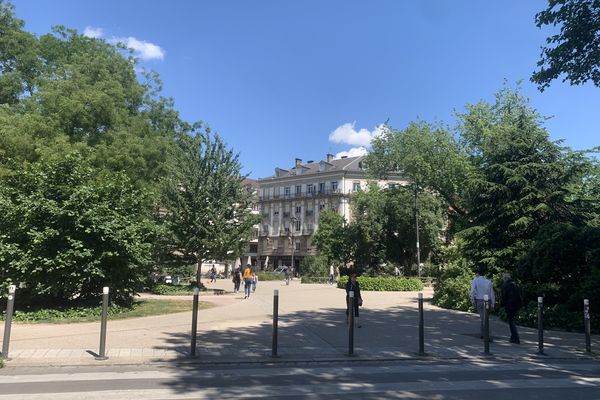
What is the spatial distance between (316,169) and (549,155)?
239ft

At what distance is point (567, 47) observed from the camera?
39.8 ft

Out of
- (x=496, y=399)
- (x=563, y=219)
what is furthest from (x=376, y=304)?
(x=496, y=399)

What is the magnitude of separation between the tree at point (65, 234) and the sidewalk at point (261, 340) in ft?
6.11

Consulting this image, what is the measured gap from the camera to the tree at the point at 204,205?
25.5 metres

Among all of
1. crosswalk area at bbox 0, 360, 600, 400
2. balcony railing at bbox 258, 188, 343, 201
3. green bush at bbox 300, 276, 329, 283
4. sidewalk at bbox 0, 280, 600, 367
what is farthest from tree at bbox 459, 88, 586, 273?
balcony railing at bbox 258, 188, 343, 201

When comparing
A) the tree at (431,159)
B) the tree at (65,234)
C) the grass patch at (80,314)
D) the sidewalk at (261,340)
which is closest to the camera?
the sidewalk at (261,340)

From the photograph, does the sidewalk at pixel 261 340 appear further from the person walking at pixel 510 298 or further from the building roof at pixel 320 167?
the building roof at pixel 320 167

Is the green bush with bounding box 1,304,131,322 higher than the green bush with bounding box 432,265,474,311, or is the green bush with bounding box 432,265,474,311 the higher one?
the green bush with bounding box 432,265,474,311

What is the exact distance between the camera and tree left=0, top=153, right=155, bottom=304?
13352 millimetres

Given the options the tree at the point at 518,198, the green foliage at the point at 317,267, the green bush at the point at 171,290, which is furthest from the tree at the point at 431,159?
the green bush at the point at 171,290

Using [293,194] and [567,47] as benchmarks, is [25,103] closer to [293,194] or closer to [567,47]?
[567,47]

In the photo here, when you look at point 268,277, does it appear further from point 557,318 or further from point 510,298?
point 510,298

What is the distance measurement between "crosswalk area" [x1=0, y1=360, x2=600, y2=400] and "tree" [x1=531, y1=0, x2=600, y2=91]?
7.41 meters

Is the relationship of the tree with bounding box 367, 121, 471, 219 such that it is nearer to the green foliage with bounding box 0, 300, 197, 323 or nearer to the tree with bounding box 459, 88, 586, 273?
the tree with bounding box 459, 88, 586, 273
